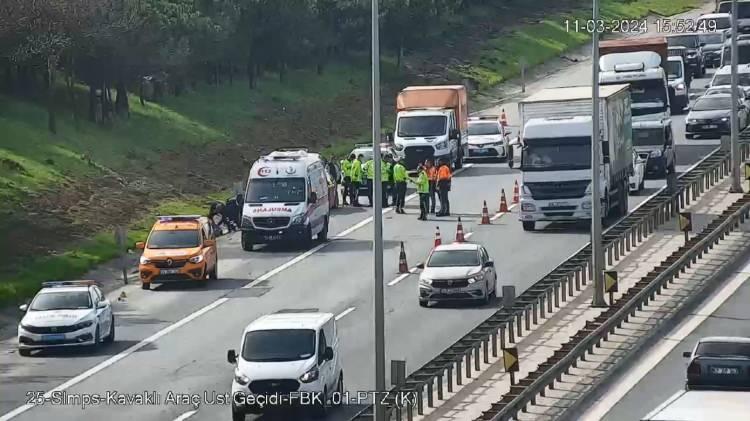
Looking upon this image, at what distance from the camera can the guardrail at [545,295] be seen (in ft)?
96.0

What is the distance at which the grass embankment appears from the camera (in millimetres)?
85125

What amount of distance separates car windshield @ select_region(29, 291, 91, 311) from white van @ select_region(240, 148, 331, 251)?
1095 cm

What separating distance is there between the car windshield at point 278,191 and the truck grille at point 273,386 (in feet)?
60.2

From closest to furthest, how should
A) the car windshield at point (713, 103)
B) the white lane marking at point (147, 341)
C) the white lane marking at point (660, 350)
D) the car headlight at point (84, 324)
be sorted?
the white lane marking at point (660, 350), the white lane marking at point (147, 341), the car headlight at point (84, 324), the car windshield at point (713, 103)

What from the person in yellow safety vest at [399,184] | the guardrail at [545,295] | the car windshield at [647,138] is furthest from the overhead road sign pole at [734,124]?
the person in yellow safety vest at [399,184]

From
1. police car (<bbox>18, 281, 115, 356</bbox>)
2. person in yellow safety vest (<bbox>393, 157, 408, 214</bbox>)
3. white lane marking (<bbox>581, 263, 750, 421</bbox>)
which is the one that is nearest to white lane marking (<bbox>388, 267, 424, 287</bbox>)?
white lane marking (<bbox>581, 263, 750, 421</bbox>)

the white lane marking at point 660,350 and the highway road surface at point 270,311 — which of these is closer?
the white lane marking at point 660,350

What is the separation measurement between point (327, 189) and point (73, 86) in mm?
15952

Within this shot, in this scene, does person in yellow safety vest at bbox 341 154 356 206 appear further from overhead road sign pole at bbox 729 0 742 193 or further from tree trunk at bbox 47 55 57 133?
overhead road sign pole at bbox 729 0 742 193

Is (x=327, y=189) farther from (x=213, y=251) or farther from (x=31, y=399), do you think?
(x=31, y=399)

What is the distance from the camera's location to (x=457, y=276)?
1515 inches

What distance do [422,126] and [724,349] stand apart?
32137 millimetres

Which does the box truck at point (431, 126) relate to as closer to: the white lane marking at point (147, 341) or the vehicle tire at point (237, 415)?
A: the white lane marking at point (147, 341)

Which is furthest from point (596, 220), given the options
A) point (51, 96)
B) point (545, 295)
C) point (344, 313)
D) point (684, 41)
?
point (684, 41)
